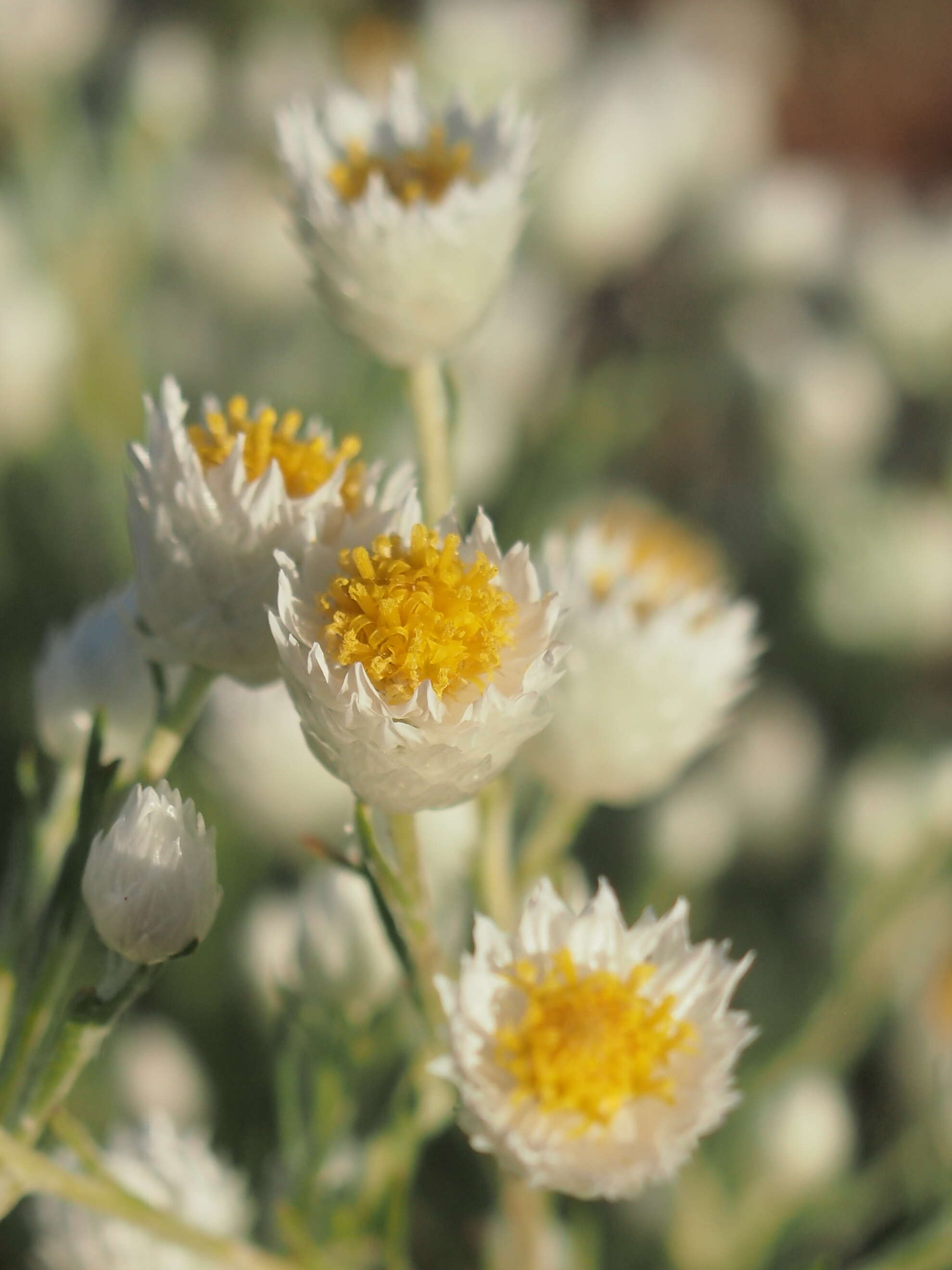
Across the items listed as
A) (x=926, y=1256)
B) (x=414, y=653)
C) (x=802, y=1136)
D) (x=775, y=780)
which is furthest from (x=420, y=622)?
(x=775, y=780)

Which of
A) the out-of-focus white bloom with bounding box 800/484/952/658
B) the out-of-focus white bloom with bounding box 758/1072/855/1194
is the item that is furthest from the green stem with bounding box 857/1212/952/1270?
the out-of-focus white bloom with bounding box 800/484/952/658

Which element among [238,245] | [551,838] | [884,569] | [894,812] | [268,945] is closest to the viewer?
[551,838]

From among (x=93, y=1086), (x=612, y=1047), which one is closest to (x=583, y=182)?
(x=93, y=1086)

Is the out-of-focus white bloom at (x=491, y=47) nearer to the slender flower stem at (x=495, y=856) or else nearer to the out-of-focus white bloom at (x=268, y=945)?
the out-of-focus white bloom at (x=268, y=945)

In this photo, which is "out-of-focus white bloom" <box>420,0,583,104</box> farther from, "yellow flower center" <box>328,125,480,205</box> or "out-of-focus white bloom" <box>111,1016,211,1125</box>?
"out-of-focus white bloom" <box>111,1016,211,1125</box>

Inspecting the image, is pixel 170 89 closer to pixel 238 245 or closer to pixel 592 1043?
pixel 238 245

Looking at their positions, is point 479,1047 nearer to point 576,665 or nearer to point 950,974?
point 576,665
